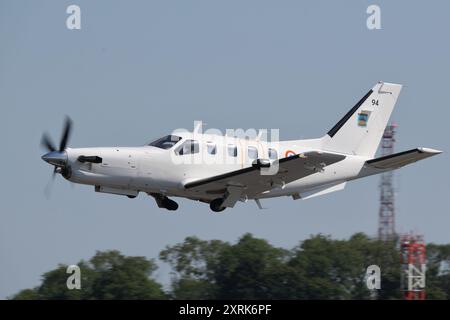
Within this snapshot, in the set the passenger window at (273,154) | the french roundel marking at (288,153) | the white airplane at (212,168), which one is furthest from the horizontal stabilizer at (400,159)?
the passenger window at (273,154)

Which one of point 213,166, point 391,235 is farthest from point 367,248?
point 213,166

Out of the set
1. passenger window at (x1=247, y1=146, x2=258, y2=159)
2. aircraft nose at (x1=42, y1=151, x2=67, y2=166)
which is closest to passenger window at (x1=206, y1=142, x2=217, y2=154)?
passenger window at (x1=247, y1=146, x2=258, y2=159)

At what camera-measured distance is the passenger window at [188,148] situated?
31953mm

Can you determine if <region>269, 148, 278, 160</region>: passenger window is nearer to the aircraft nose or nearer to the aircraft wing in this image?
the aircraft wing

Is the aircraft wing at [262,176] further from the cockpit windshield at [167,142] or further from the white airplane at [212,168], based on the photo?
the cockpit windshield at [167,142]

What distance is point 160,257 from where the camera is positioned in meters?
53.2

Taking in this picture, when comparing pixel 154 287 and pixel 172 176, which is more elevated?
pixel 172 176

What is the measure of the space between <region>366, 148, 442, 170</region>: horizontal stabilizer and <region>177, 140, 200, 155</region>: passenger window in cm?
581

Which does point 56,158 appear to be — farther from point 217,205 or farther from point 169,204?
point 217,205

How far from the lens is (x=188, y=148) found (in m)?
32.0

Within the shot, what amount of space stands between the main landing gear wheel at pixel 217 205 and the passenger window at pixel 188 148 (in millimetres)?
1865

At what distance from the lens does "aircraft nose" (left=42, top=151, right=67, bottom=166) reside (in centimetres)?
3080
